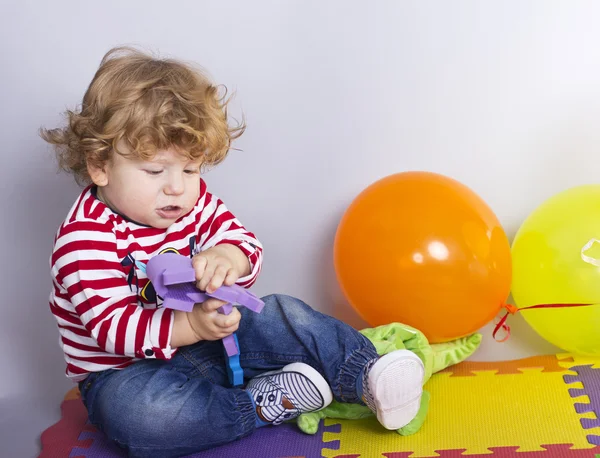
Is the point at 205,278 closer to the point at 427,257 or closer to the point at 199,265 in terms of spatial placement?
the point at 199,265

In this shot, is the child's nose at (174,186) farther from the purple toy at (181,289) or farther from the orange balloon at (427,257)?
the orange balloon at (427,257)

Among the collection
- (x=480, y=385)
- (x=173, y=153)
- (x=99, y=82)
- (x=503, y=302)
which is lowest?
(x=480, y=385)

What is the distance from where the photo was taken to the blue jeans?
126cm

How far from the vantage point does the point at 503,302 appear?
1491mm

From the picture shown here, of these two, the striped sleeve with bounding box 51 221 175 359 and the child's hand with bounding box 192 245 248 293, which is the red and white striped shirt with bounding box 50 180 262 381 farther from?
the child's hand with bounding box 192 245 248 293

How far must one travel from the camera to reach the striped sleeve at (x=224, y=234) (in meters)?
1.36

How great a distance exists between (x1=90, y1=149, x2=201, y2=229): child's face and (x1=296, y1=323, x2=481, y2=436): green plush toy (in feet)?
1.34

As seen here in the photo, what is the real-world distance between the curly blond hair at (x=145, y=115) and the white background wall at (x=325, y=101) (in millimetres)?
365

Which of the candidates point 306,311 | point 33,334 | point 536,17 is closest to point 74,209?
point 306,311

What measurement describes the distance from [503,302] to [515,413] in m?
0.23

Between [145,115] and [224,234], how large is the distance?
271 mm

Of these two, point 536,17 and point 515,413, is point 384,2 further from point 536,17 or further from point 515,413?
point 515,413

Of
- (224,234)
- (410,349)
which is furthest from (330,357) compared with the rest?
(224,234)

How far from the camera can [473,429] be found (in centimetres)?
129
